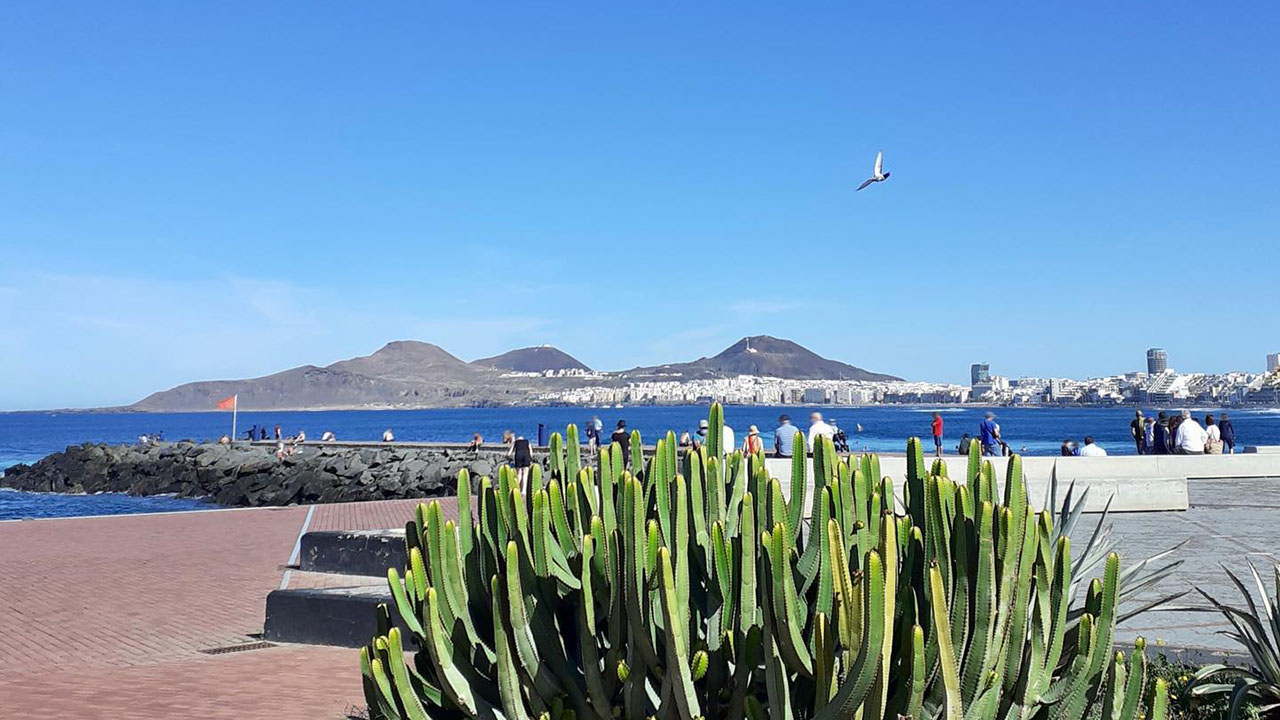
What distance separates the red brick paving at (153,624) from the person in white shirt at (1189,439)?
48.3 feet

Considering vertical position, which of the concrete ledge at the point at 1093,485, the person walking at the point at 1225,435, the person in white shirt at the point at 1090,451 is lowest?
the concrete ledge at the point at 1093,485

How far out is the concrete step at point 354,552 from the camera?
1108 cm

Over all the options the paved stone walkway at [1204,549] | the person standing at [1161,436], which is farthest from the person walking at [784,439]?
the person standing at [1161,436]

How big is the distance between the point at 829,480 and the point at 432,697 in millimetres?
1725

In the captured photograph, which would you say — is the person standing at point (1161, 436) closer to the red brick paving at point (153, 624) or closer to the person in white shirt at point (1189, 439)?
the person in white shirt at point (1189, 439)

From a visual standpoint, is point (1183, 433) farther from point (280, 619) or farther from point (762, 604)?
point (762, 604)

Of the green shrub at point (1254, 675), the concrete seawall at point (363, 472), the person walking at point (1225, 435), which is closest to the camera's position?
the green shrub at point (1254, 675)

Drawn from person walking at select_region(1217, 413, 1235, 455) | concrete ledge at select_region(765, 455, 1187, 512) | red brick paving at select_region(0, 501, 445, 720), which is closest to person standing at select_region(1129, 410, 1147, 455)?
person walking at select_region(1217, 413, 1235, 455)

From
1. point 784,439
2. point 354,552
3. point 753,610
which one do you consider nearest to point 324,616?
point 354,552

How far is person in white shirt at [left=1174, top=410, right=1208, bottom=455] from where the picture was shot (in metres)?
20.5

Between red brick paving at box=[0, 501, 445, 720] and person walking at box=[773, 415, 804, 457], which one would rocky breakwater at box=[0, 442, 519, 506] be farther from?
red brick paving at box=[0, 501, 445, 720]

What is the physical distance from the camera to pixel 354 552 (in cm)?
1155

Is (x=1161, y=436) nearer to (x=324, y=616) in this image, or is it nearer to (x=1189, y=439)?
(x=1189, y=439)

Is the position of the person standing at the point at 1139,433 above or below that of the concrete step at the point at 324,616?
above
